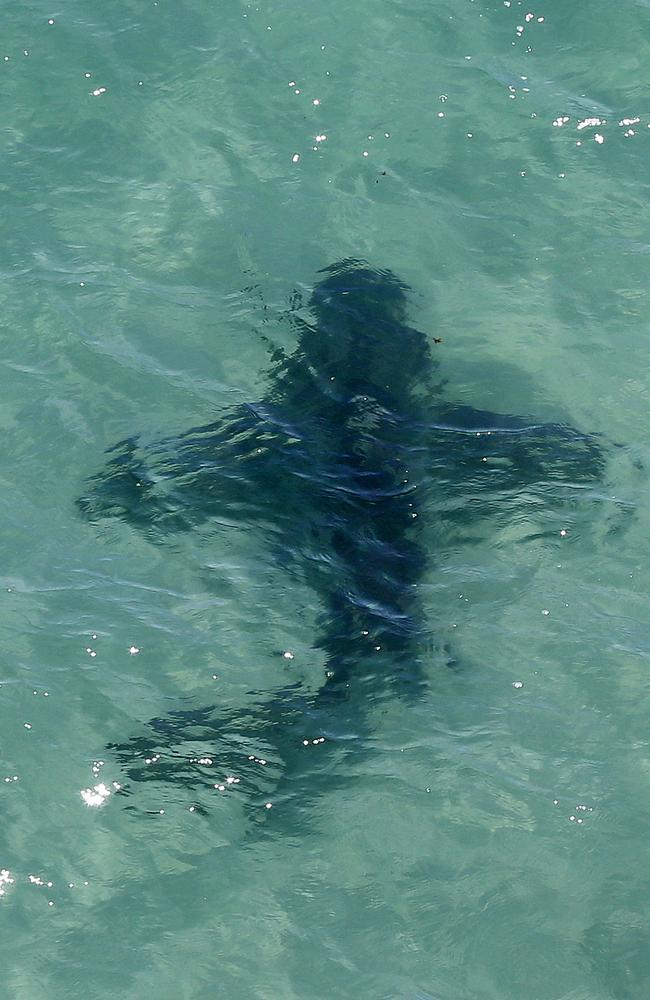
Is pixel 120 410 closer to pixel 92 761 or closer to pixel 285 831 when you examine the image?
pixel 92 761

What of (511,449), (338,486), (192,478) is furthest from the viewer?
(511,449)

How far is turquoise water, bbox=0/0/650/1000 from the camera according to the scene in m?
12.9

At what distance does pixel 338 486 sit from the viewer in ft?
54.3

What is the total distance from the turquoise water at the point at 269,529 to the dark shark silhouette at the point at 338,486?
8.9 inches

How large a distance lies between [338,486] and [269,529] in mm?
1166

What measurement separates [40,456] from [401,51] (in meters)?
10.6

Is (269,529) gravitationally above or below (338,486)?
below

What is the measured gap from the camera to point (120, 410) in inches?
695

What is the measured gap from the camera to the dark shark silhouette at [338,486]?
14.3 metres

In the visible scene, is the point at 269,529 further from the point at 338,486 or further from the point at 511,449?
the point at 511,449

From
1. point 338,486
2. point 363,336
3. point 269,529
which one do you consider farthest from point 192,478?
point 363,336

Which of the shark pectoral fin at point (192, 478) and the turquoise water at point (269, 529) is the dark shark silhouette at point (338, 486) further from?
the turquoise water at point (269, 529)

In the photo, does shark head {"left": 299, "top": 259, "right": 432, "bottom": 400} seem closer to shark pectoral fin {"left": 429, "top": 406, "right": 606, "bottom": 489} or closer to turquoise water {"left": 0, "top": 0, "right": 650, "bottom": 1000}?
turquoise water {"left": 0, "top": 0, "right": 650, "bottom": 1000}

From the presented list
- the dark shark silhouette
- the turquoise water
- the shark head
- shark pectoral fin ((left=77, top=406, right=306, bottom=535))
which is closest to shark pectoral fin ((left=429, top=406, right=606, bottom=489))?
the dark shark silhouette
